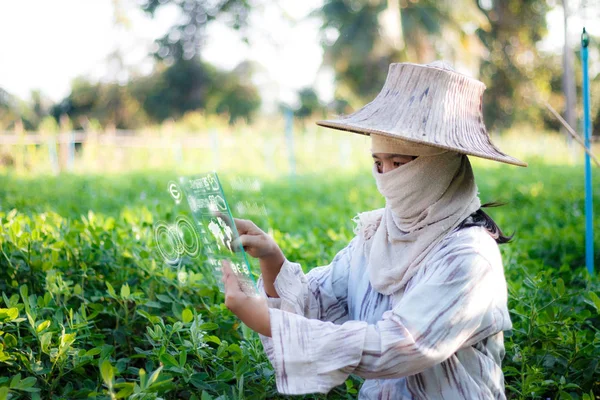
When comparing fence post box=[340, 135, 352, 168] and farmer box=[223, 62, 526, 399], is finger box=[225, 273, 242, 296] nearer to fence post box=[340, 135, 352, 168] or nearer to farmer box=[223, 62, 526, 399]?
farmer box=[223, 62, 526, 399]

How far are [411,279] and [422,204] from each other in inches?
8.1

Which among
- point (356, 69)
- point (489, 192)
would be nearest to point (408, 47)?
point (356, 69)

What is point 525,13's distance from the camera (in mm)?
32688

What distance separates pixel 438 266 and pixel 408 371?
0.27 meters

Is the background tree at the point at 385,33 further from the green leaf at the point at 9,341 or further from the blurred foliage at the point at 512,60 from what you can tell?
the green leaf at the point at 9,341

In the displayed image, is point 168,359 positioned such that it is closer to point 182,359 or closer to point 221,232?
point 182,359

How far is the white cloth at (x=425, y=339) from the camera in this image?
140 cm

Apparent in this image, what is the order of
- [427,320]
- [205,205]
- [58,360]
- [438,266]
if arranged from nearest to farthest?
[427,320] < [438,266] < [205,205] < [58,360]

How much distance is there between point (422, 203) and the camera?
1652 mm

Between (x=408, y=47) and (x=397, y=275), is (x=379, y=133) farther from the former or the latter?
(x=408, y=47)

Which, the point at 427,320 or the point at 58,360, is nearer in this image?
the point at 427,320

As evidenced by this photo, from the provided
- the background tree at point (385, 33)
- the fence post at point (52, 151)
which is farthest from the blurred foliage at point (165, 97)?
the fence post at point (52, 151)

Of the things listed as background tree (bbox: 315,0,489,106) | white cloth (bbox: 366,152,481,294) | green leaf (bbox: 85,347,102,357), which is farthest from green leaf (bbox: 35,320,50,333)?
background tree (bbox: 315,0,489,106)

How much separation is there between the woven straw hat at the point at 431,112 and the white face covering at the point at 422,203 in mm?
70
